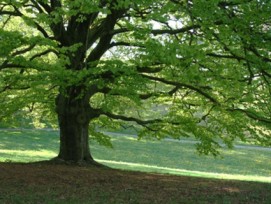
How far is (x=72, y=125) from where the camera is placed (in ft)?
47.6

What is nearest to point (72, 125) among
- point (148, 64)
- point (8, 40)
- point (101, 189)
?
point (148, 64)

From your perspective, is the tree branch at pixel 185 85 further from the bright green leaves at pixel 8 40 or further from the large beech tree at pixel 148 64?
the bright green leaves at pixel 8 40

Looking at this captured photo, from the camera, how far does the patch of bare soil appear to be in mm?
8656

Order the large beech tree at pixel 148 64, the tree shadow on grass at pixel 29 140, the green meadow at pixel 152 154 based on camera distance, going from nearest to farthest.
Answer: the large beech tree at pixel 148 64
the green meadow at pixel 152 154
the tree shadow on grass at pixel 29 140

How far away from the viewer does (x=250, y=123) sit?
14656 millimetres

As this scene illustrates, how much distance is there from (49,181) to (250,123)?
735 cm

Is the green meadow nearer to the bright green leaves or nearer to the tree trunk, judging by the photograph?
the tree trunk

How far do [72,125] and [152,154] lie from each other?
2030 cm

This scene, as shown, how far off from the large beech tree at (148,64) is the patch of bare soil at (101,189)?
2314 millimetres

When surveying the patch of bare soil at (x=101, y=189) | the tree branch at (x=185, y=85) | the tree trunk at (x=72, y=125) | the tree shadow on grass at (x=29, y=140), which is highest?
the tree branch at (x=185, y=85)

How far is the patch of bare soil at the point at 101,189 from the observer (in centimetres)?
866

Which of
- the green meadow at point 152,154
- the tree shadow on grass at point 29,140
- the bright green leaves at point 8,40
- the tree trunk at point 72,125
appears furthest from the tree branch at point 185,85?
the tree shadow on grass at point 29,140

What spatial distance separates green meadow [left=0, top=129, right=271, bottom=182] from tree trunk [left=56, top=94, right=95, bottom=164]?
1113 cm

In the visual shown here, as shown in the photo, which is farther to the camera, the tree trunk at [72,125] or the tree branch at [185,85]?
the tree trunk at [72,125]
